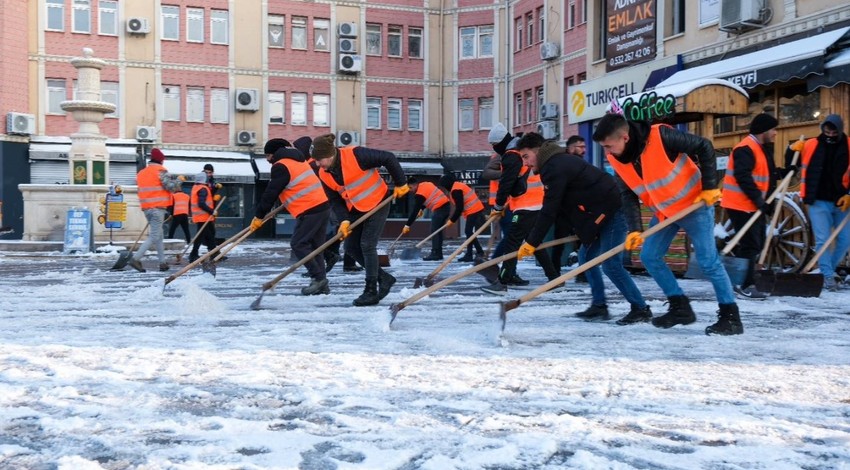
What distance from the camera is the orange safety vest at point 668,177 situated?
6.52 meters

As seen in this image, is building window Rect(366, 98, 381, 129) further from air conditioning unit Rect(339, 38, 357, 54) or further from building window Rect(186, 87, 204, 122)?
building window Rect(186, 87, 204, 122)

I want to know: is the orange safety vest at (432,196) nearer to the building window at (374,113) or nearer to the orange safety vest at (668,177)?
the orange safety vest at (668,177)

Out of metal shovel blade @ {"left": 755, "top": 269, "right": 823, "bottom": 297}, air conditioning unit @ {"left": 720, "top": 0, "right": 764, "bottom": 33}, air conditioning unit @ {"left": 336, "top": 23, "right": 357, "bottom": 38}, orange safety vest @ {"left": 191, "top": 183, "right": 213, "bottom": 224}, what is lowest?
metal shovel blade @ {"left": 755, "top": 269, "right": 823, "bottom": 297}

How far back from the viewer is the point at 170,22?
37219 mm

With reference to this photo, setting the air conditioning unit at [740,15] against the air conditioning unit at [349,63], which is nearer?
the air conditioning unit at [740,15]

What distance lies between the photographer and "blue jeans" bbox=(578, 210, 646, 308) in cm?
734

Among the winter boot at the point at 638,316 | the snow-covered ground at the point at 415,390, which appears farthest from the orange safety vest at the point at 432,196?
the winter boot at the point at 638,316

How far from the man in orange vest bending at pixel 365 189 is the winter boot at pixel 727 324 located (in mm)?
3249

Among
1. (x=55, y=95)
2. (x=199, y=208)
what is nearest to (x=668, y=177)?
(x=199, y=208)

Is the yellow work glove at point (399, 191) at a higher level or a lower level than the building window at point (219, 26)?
lower

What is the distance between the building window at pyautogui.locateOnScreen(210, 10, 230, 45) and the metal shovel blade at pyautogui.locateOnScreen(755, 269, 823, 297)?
31.9m

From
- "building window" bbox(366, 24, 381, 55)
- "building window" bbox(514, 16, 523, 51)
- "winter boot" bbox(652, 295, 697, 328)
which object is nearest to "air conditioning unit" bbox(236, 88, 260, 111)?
"building window" bbox(366, 24, 381, 55)

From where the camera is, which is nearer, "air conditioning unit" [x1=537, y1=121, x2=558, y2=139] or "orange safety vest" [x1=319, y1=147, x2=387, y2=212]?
"orange safety vest" [x1=319, y1=147, x2=387, y2=212]

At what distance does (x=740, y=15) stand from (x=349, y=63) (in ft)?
82.0
